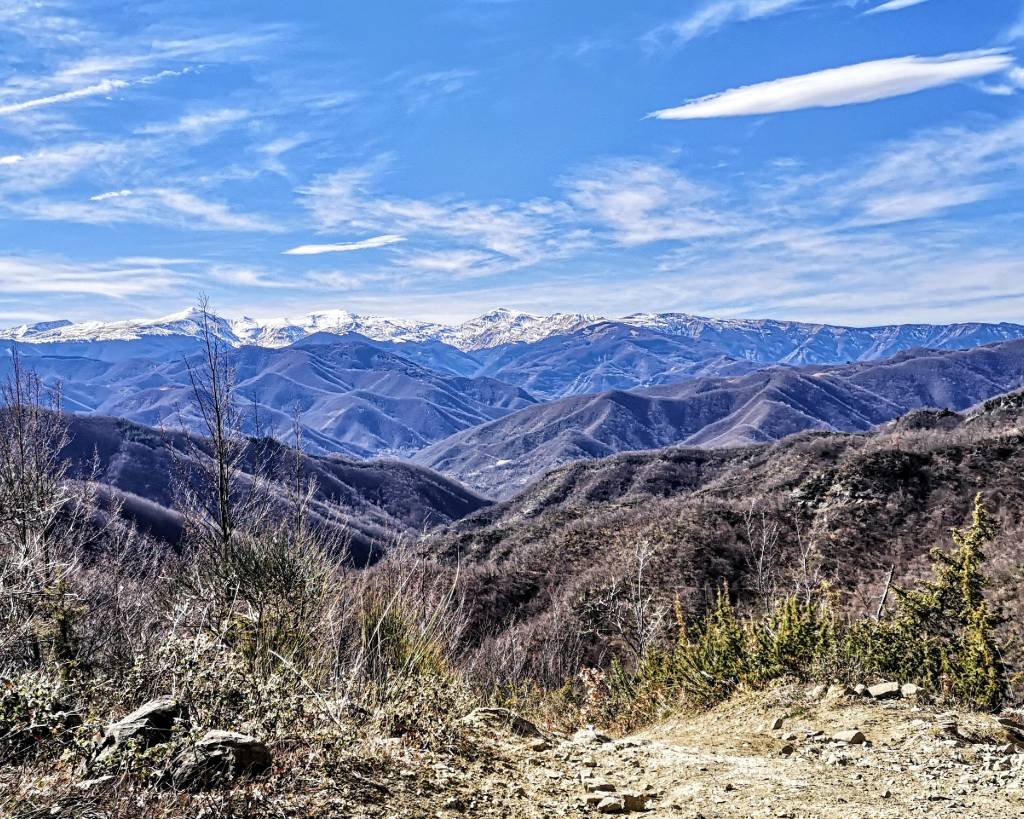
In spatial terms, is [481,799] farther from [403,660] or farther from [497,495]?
[497,495]

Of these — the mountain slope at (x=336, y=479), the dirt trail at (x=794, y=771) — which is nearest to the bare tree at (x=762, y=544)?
the dirt trail at (x=794, y=771)

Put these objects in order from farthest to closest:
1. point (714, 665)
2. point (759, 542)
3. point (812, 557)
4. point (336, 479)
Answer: point (336, 479)
point (759, 542)
point (812, 557)
point (714, 665)

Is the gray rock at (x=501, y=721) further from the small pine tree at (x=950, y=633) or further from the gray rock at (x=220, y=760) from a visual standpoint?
the small pine tree at (x=950, y=633)

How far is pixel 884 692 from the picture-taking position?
6.12 meters

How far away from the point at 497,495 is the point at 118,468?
327 feet

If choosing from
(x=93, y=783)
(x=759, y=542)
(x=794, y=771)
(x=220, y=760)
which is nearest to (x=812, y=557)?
(x=759, y=542)

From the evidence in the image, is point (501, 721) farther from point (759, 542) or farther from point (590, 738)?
point (759, 542)

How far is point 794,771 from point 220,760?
366 centimetres

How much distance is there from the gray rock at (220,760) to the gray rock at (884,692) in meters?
4.98

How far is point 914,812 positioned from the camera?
4004 millimetres

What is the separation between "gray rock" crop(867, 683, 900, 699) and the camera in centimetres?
610

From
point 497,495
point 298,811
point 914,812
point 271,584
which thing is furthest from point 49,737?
point 497,495

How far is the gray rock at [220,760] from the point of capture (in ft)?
12.0

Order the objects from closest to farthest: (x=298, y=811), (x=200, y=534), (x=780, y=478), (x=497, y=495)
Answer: (x=298, y=811) → (x=200, y=534) → (x=780, y=478) → (x=497, y=495)
